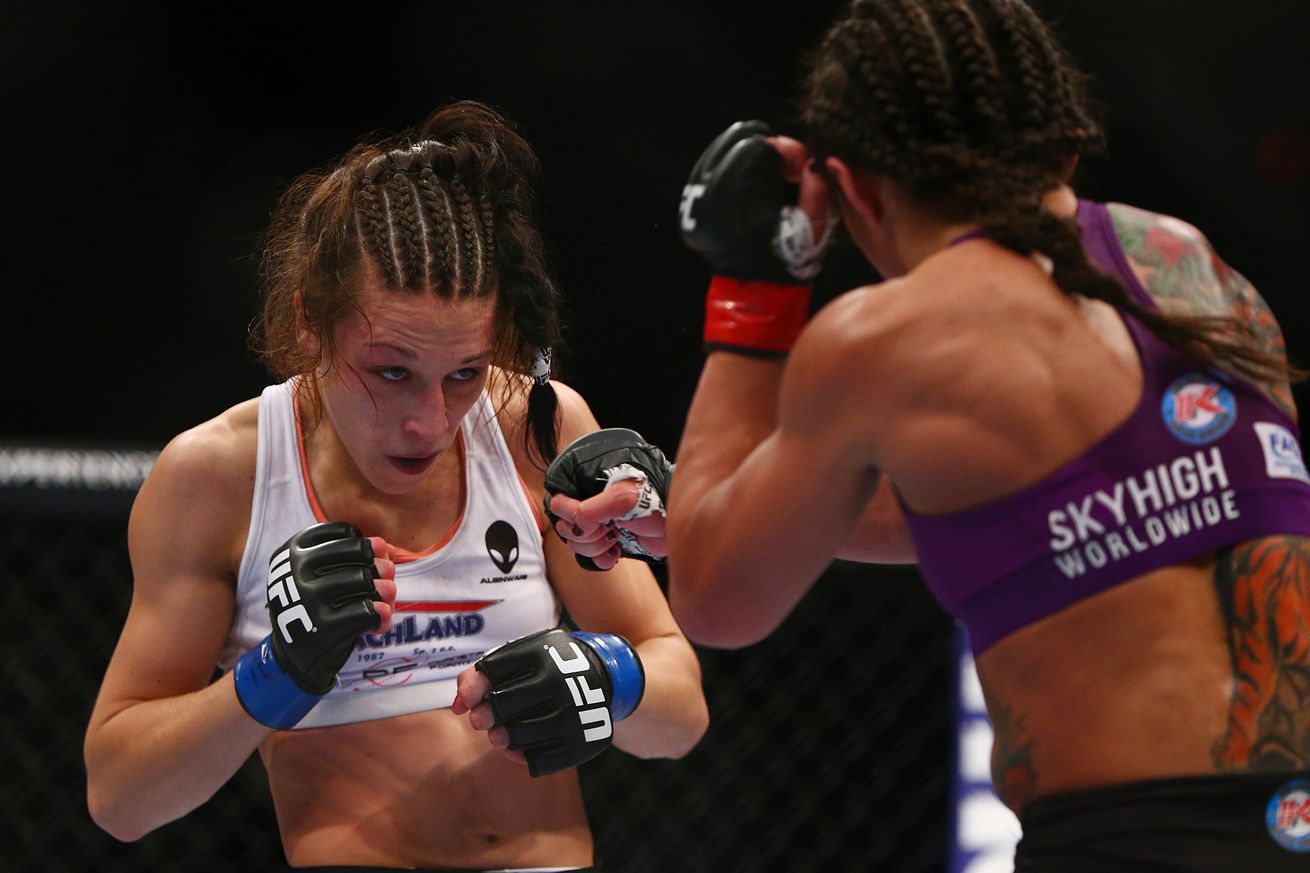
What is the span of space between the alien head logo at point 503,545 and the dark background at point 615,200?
1.14m

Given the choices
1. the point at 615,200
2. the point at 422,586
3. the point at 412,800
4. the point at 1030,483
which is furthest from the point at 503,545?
the point at 615,200

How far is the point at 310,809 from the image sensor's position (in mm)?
1853

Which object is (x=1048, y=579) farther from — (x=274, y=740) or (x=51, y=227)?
(x=51, y=227)

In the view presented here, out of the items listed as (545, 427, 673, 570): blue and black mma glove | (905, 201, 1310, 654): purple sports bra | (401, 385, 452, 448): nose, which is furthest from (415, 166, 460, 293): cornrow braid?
(905, 201, 1310, 654): purple sports bra

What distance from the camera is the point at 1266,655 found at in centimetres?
112

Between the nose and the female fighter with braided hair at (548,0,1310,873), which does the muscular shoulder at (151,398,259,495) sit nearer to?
the nose

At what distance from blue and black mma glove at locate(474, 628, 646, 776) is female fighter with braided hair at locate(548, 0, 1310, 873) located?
45 centimetres

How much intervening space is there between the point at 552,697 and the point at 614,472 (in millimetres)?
275

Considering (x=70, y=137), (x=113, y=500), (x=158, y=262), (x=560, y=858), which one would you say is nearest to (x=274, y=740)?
(x=560, y=858)

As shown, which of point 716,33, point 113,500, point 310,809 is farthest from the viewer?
point 716,33

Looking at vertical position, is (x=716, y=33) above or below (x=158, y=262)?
above

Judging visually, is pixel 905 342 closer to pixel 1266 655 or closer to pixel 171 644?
pixel 1266 655

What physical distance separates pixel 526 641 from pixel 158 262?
2.31m

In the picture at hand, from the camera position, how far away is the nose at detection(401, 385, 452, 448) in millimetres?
Result: 1756
